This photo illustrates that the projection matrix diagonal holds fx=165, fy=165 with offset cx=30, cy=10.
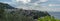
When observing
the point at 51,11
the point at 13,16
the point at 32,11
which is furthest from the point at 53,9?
the point at 13,16

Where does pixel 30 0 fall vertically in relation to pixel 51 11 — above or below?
above

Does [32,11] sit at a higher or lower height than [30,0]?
lower

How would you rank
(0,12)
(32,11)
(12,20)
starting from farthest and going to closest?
(32,11) < (0,12) < (12,20)

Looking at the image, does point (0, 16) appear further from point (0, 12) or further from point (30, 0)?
point (30, 0)

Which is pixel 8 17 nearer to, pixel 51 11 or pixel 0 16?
pixel 0 16

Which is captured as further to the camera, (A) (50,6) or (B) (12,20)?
(A) (50,6)

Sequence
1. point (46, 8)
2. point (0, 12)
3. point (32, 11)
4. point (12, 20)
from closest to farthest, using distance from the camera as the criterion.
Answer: point (12, 20)
point (0, 12)
point (32, 11)
point (46, 8)

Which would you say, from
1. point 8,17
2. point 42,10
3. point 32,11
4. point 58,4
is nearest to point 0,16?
point 8,17

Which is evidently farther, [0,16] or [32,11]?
[32,11]

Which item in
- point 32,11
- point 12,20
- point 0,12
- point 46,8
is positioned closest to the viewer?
point 12,20
